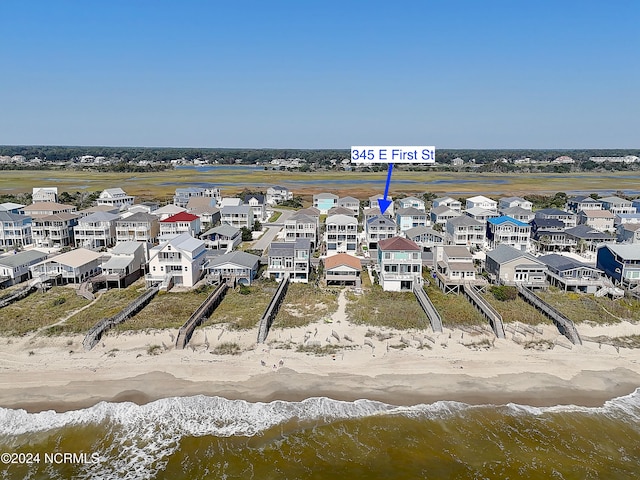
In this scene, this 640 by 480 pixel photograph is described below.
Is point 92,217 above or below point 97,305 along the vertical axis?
above

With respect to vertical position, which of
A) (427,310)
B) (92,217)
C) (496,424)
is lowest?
(496,424)

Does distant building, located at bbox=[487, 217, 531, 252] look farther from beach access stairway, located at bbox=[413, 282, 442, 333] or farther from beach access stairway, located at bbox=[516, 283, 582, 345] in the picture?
beach access stairway, located at bbox=[413, 282, 442, 333]

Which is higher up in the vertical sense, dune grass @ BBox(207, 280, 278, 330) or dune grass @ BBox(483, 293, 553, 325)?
dune grass @ BBox(207, 280, 278, 330)

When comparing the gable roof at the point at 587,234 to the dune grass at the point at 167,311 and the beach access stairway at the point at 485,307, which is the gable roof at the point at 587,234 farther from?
the dune grass at the point at 167,311

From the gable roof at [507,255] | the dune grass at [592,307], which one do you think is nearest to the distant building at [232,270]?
the gable roof at [507,255]

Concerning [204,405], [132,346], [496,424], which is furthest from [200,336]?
[496,424]

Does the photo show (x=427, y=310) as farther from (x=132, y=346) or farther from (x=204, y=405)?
(x=132, y=346)

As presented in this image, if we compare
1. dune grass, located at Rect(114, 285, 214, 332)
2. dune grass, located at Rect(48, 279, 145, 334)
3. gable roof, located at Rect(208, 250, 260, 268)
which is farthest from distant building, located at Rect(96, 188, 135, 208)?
dune grass, located at Rect(114, 285, 214, 332)

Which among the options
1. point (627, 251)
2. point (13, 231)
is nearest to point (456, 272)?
point (627, 251)
